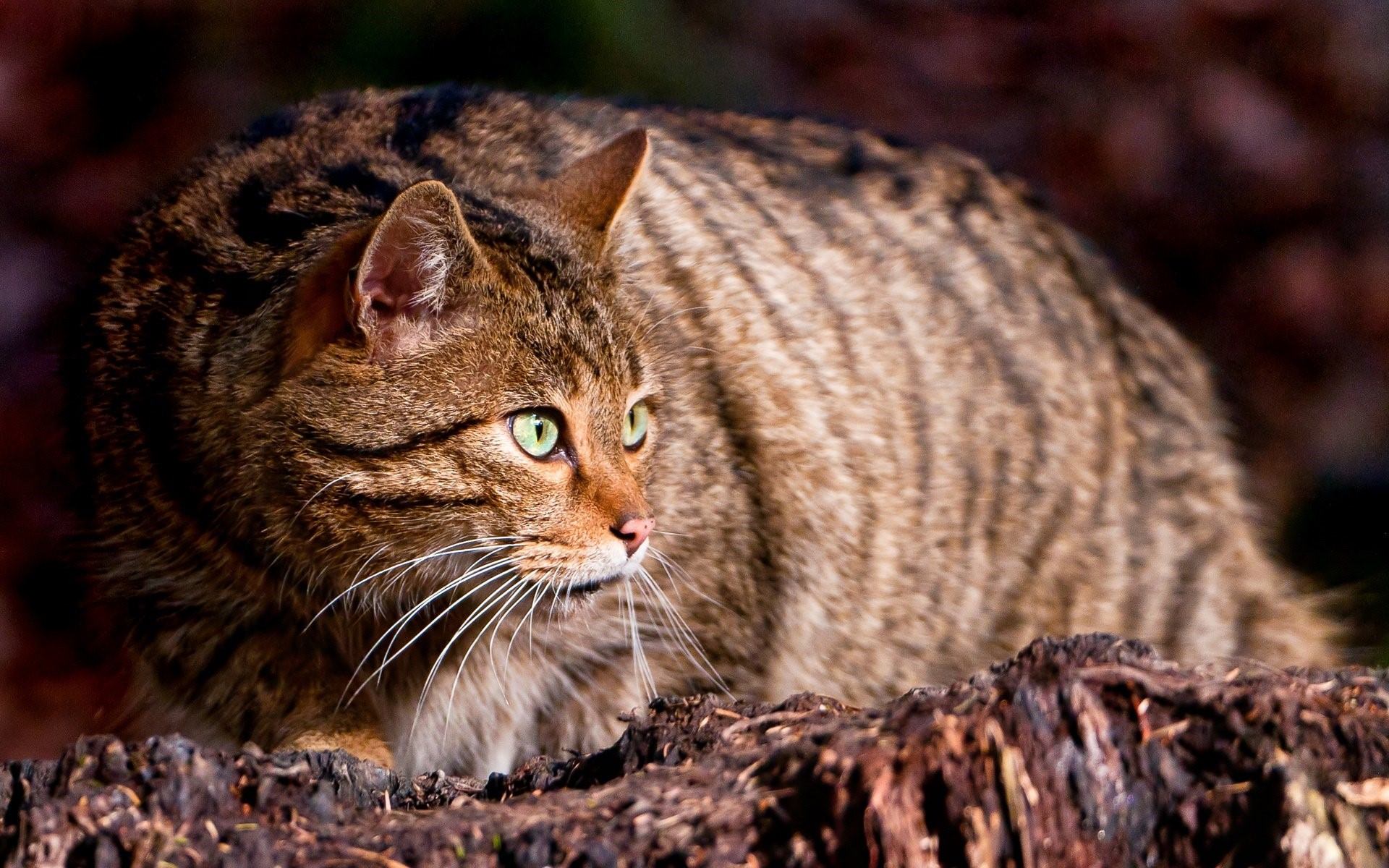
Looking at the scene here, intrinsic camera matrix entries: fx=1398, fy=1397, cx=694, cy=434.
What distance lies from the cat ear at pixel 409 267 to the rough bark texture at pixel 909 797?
0.69 meters

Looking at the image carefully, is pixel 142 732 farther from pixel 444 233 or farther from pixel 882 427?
pixel 882 427

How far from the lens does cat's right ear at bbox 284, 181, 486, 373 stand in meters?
1.83

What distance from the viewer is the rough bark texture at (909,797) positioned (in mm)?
1218

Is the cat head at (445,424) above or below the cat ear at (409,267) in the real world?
below

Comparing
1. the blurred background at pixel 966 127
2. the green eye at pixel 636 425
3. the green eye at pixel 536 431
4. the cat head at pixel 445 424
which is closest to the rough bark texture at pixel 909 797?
the cat head at pixel 445 424

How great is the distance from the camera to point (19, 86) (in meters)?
3.88

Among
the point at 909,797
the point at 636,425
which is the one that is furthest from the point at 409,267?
the point at 909,797

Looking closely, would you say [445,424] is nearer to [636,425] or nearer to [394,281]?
[394,281]

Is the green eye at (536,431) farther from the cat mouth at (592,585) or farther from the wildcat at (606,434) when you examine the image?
the cat mouth at (592,585)

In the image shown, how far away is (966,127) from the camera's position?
428 centimetres

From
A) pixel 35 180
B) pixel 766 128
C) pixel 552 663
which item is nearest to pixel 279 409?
pixel 552 663

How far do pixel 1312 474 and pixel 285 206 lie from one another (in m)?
3.10

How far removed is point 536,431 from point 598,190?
469 millimetres

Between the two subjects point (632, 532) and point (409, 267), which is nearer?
point (409, 267)
